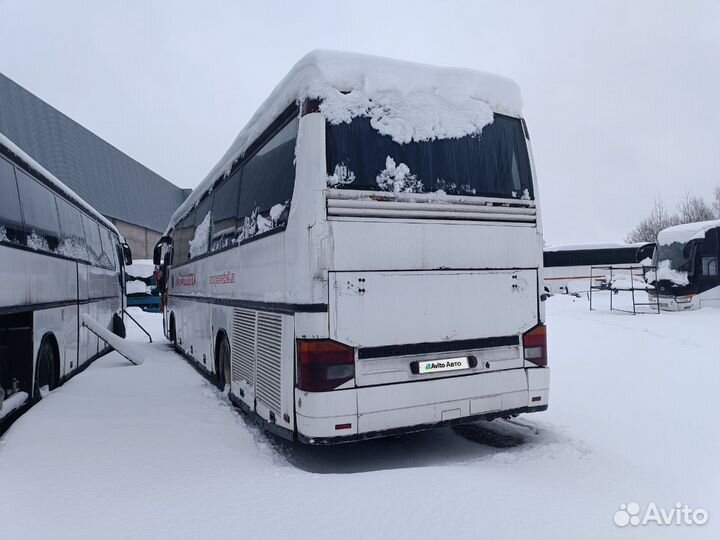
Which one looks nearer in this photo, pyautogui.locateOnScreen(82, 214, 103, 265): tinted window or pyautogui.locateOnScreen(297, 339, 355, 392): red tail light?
pyautogui.locateOnScreen(297, 339, 355, 392): red tail light

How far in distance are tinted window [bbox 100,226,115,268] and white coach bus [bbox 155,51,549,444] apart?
816 cm

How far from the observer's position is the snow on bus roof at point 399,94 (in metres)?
4.64

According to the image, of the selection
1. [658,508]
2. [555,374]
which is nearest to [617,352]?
[555,374]

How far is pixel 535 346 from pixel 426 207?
1790mm

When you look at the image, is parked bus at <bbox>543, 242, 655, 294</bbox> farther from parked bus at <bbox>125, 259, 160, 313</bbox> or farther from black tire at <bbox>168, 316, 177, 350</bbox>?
black tire at <bbox>168, 316, 177, 350</bbox>

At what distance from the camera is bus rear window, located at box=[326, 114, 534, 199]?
15.1 feet

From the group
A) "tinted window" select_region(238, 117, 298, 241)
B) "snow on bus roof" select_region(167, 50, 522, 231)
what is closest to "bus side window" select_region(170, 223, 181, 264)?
"tinted window" select_region(238, 117, 298, 241)

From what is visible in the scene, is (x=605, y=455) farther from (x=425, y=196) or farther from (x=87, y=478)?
(x=87, y=478)

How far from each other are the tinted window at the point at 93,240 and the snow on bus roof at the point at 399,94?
6.74 metres

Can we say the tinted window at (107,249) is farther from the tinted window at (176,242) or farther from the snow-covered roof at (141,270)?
the snow-covered roof at (141,270)

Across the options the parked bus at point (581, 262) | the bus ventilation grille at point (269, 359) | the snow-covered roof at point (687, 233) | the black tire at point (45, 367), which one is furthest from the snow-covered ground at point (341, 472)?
the parked bus at point (581, 262)

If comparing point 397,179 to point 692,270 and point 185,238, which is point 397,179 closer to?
point 185,238

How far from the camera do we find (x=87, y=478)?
386 cm

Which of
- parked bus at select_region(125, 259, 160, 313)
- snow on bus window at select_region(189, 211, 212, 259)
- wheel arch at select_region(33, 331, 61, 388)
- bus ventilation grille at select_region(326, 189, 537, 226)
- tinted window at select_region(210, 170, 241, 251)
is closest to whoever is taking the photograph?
bus ventilation grille at select_region(326, 189, 537, 226)
